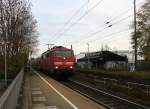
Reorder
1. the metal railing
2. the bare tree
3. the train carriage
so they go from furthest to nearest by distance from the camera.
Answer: the bare tree
the train carriage
the metal railing

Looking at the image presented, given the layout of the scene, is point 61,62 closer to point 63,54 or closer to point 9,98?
point 63,54

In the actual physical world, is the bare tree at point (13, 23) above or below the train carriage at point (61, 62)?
above

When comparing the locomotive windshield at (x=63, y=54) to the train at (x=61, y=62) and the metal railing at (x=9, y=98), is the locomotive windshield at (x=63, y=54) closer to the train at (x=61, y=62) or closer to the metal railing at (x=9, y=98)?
the train at (x=61, y=62)

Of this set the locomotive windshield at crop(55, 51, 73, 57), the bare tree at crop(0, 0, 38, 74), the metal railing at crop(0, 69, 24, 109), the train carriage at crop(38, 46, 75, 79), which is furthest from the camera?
the bare tree at crop(0, 0, 38, 74)

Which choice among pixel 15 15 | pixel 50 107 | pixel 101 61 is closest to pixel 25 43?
pixel 15 15

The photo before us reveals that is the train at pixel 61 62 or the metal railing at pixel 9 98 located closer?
the metal railing at pixel 9 98

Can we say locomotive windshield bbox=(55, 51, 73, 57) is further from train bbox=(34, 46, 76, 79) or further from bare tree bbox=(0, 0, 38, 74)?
bare tree bbox=(0, 0, 38, 74)

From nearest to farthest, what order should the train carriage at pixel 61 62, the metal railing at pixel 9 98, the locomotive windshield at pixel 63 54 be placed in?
1. the metal railing at pixel 9 98
2. the train carriage at pixel 61 62
3. the locomotive windshield at pixel 63 54

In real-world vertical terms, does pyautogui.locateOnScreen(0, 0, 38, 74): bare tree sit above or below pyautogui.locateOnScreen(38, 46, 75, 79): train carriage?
above

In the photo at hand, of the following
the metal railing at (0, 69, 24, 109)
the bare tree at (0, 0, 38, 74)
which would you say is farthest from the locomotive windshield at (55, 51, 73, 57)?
the metal railing at (0, 69, 24, 109)

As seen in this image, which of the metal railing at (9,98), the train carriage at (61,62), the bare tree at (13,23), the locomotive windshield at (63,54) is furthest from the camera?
the bare tree at (13,23)

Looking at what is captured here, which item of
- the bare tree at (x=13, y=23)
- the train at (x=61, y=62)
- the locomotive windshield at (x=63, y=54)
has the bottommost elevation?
the train at (x=61, y=62)

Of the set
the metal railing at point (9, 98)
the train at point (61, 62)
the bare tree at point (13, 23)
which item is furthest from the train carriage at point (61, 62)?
the metal railing at point (9, 98)

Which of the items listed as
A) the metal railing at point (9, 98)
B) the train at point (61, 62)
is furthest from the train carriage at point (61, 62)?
the metal railing at point (9, 98)
